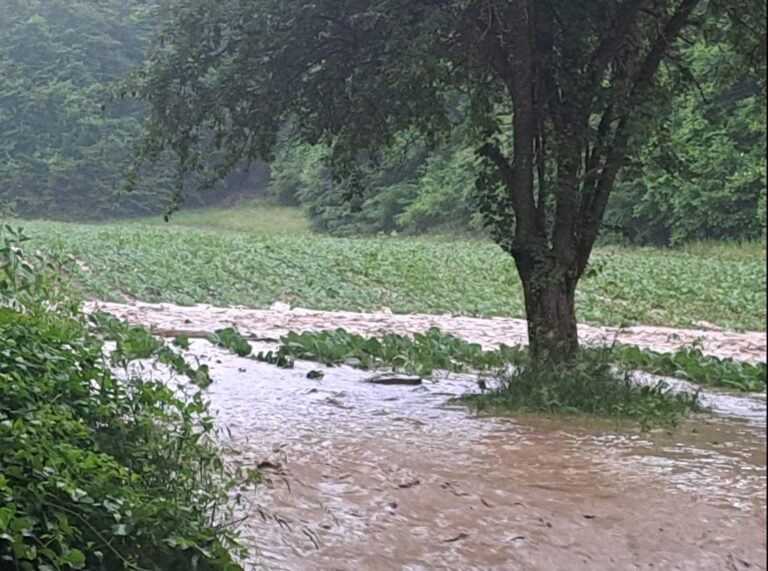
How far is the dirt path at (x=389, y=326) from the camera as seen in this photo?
13.1m

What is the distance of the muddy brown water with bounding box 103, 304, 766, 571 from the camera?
4350mm

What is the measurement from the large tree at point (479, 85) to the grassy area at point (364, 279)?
5911 millimetres

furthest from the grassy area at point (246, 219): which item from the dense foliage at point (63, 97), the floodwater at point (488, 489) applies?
the floodwater at point (488, 489)

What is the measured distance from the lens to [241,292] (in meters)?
18.6

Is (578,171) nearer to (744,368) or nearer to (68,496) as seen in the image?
(744,368)

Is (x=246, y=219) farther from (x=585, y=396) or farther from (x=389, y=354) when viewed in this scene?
(x=585, y=396)

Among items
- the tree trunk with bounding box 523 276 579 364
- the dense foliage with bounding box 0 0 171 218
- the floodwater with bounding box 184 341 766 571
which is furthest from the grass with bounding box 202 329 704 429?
the dense foliage with bounding box 0 0 171 218

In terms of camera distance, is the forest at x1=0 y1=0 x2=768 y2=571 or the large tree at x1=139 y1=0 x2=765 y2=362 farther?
the large tree at x1=139 y1=0 x2=765 y2=362

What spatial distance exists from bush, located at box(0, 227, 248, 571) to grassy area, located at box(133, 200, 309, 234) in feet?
51.3

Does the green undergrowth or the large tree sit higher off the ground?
the large tree

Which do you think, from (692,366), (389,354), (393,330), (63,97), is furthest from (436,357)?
(63,97)

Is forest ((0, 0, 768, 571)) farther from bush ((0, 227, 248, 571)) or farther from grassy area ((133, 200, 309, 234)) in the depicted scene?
grassy area ((133, 200, 309, 234))

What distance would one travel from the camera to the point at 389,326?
47.9 feet

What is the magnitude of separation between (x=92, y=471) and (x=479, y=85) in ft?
22.0
